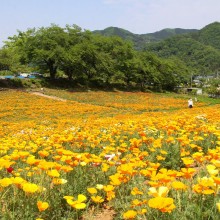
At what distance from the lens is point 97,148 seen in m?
6.13

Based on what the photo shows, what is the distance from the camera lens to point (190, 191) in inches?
130

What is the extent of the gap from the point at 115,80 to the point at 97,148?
5576cm

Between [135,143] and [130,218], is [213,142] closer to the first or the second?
[135,143]

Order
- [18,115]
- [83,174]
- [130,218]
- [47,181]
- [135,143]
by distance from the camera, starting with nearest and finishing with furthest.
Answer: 1. [130,218]
2. [47,181]
3. [83,174]
4. [135,143]
5. [18,115]

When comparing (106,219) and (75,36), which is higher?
(75,36)

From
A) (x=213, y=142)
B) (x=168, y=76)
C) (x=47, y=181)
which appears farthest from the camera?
(x=168, y=76)

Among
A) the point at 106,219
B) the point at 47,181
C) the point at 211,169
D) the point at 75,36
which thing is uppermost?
the point at 75,36

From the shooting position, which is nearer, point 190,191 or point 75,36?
point 190,191

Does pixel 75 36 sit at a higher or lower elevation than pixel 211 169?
higher

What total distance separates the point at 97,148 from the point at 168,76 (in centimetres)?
7088

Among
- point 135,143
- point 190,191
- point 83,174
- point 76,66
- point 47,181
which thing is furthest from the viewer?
point 76,66

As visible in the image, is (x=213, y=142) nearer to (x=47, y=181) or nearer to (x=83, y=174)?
(x=83, y=174)

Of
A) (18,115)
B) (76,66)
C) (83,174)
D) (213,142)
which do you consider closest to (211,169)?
(83,174)

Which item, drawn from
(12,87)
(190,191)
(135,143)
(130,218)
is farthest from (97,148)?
(12,87)
